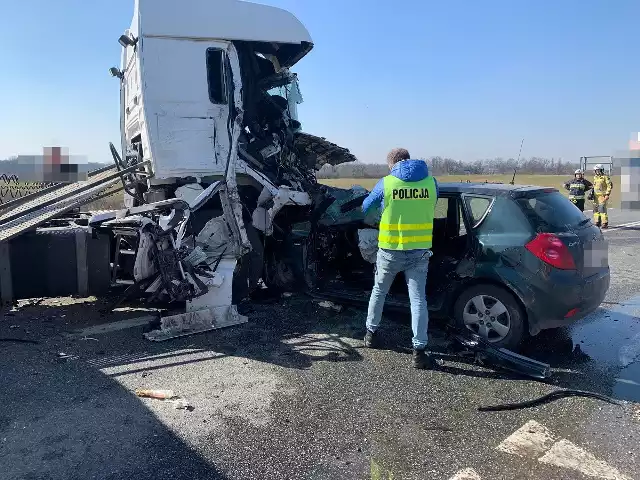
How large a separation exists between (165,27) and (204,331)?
3.21m

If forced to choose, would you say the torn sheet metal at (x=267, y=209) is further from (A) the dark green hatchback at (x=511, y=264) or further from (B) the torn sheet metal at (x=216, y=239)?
(A) the dark green hatchback at (x=511, y=264)

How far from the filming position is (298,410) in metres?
3.52

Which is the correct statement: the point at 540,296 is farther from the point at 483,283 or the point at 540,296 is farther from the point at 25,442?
the point at 25,442

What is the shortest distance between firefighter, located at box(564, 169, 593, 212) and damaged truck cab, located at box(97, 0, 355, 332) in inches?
368

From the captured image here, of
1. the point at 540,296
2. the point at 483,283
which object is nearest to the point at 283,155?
the point at 483,283

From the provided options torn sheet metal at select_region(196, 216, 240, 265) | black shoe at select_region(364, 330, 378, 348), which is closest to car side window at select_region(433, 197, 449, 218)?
black shoe at select_region(364, 330, 378, 348)

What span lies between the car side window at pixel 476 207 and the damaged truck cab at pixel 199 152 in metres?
2.21

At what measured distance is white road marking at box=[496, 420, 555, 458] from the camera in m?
3.02

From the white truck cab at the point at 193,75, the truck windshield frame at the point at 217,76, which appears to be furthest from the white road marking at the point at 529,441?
the truck windshield frame at the point at 217,76

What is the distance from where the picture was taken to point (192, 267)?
16.8 ft

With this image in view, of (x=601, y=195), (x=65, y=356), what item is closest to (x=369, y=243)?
(x=65, y=356)

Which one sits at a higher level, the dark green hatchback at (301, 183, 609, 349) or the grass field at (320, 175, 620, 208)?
the grass field at (320, 175, 620, 208)

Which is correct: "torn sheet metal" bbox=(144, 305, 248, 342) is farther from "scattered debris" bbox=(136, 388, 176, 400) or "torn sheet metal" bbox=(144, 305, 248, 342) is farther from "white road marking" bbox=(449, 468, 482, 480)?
"white road marking" bbox=(449, 468, 482, 480)

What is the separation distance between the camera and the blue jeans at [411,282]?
437cm
